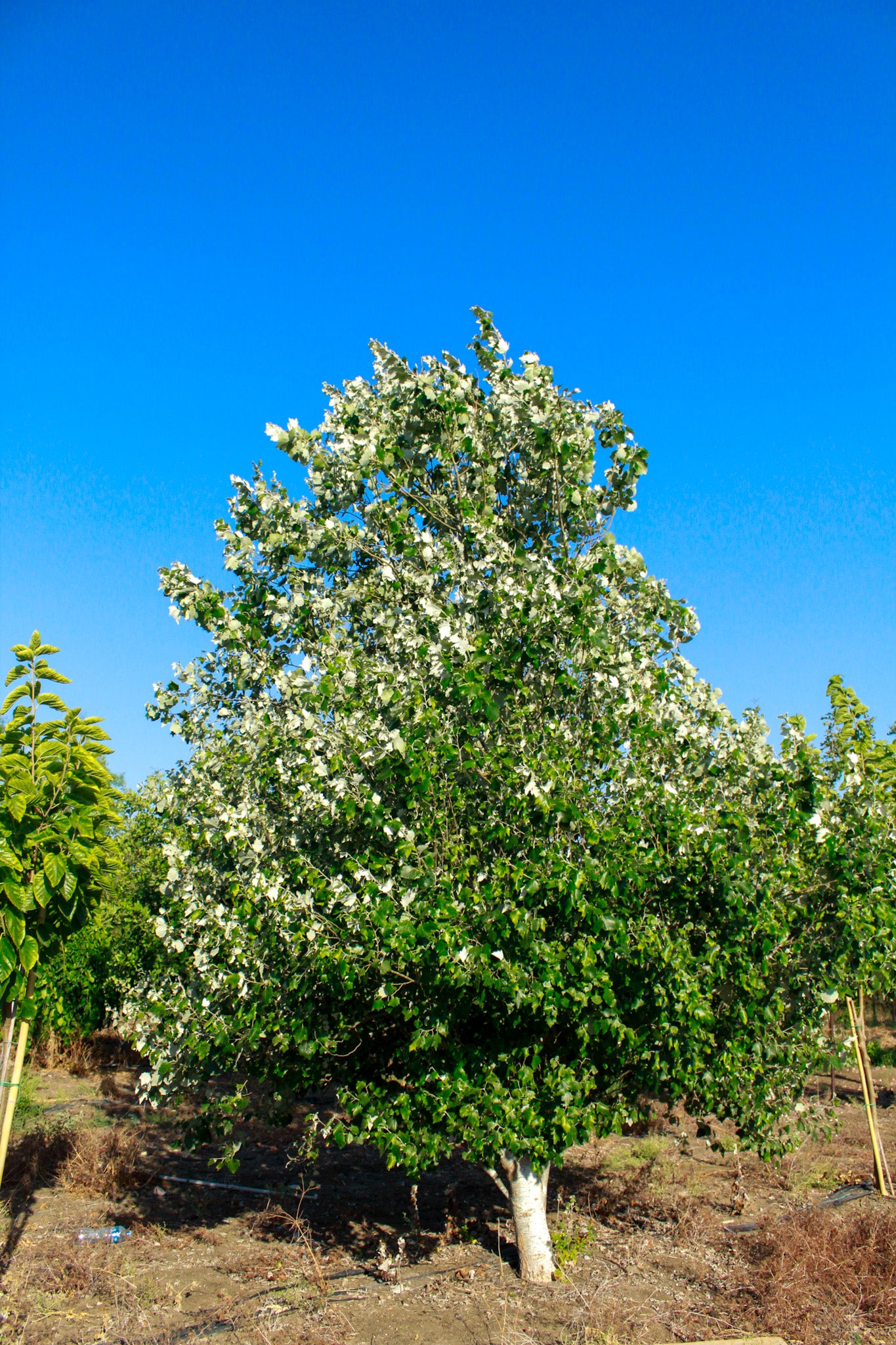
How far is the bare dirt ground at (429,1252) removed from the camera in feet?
20.9

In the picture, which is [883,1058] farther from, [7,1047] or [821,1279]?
[7,1047]

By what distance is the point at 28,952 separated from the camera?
582cm

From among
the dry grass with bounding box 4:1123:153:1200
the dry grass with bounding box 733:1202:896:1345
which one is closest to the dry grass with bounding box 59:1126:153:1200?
the dry grass with bounding box 4:1123:153:1200

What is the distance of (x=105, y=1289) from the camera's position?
7.20m

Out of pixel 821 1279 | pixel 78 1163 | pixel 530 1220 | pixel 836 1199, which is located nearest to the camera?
pixel 821 1279

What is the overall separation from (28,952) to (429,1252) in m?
5.18

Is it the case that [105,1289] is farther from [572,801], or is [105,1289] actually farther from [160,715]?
[572,801]

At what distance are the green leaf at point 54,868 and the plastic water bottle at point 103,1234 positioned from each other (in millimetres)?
4902

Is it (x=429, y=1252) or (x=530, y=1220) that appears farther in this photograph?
(x=429, y=1252)

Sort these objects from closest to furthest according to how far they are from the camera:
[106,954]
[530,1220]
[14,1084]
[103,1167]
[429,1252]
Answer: [14,1084], [530,1220], [429,1252], [103,1167], [106,954]

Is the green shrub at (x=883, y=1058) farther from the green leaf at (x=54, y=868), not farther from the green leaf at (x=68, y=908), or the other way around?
the green leaf at (x=54, y=868)

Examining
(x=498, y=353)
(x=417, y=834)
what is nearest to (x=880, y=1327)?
Result: (x=417, y=834)

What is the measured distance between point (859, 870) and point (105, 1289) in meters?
7.16

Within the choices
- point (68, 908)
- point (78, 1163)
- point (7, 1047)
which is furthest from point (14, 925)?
point (78, 1163)
